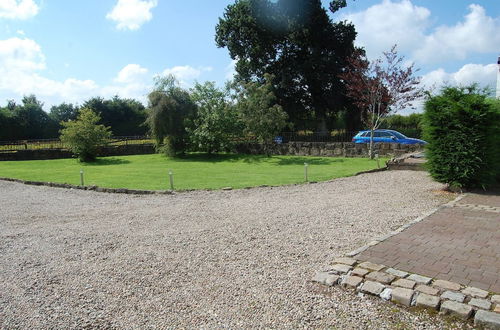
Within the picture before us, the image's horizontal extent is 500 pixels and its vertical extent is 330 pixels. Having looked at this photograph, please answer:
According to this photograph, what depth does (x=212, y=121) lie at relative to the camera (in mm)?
24016

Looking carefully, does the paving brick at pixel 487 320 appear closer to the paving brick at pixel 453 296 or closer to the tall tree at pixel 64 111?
the paving brick at pixel 453 296

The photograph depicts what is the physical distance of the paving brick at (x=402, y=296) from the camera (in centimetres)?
356

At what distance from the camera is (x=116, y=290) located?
4172 millimetres

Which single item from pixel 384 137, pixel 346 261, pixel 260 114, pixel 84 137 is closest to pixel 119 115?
pixel 84 137

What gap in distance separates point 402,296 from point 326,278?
34.2 inches

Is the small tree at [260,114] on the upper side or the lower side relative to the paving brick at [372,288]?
upper

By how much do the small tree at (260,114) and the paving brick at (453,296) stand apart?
1920cm

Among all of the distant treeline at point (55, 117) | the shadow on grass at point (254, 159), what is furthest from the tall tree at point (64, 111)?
the shadow on grass at point (254, 159)

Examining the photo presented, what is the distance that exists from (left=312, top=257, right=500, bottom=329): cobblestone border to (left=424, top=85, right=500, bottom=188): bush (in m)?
6.44

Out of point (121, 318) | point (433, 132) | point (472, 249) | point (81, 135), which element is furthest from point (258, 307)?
point (81, 135)

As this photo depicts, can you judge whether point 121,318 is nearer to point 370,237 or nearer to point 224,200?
point 370,237

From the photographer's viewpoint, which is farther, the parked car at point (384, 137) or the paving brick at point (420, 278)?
the parked car at point (384, 137)

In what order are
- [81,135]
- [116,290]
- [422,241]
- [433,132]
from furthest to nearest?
[81,135] → [433,132] → [422,241] → [116,290]

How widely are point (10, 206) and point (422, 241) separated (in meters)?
10.6
